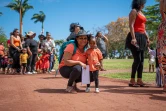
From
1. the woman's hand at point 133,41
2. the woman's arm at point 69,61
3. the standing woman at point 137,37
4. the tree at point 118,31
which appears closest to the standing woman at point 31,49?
the standing woman at point 137,37

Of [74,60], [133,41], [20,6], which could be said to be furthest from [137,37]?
[20,6]

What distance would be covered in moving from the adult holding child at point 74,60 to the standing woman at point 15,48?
624 cm

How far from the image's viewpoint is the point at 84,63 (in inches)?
187

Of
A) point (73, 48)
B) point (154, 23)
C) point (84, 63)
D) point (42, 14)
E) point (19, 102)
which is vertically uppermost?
point (42, 14)

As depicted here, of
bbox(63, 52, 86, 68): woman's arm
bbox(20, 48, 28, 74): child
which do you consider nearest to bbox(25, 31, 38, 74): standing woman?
bbox(20, 48, 28, 74): child

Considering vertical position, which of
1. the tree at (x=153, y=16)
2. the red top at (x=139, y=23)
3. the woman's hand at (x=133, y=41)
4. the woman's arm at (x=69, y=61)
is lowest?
the woman's arm at (x=69, y=61)

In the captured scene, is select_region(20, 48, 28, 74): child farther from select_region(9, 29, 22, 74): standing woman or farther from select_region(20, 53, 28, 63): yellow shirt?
select_region(9, 29, 22, 74): standing woman

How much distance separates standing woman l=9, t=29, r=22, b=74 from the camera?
10.5 metres

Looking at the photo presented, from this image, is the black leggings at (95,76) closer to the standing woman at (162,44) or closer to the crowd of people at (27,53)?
the standing woman at (162,44)

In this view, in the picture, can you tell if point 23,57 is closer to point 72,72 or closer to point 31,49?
point 31,49

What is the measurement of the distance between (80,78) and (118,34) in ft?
174

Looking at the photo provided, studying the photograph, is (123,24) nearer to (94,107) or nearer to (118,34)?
(118,34)

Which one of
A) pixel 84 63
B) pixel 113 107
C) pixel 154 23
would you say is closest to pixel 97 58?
pixel 84 63

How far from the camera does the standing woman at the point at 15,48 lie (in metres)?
10.5
